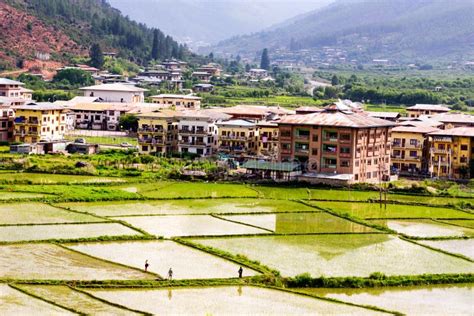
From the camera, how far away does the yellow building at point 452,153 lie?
149 ft

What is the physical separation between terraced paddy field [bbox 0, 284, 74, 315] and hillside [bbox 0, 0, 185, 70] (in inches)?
2716

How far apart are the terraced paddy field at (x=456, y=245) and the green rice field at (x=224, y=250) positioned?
0.24 ft

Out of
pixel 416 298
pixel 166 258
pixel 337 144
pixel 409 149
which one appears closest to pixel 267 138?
pixel 409 149

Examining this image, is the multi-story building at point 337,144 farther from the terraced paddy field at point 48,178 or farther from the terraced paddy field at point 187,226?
the terraced paddy field at point 187,226

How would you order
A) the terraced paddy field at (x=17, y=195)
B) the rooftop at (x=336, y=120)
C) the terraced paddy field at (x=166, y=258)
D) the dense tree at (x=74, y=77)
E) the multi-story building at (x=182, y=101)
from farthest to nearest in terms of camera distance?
the dense tree at (x=74, y=77) → the multi-story building at (x=182, y=101) → the rooftop at (x=336, y=120) → the terraced paddy field at (x=17, y=195) → the terraced paddy field at (x=166, y=258)

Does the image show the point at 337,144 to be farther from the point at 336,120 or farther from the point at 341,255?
the point at 341,255

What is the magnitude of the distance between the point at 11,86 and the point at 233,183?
97.8 feet

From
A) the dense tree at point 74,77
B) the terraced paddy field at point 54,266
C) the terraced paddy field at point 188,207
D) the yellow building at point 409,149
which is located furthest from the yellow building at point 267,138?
the dense tree at point 74,77

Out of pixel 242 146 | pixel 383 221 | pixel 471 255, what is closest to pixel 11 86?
pixel 242 146

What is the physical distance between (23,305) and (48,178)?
797 inches

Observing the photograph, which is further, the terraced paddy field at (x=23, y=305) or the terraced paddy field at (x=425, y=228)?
the terraced paddy field at (x=425, y=228)

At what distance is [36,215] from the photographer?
31547 millimetres

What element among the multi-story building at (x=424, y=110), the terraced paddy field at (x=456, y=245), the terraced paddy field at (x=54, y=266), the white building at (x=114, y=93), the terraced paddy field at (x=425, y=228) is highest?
the white building at (x=114, y=93)

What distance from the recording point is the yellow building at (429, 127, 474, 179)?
45.4 meters
